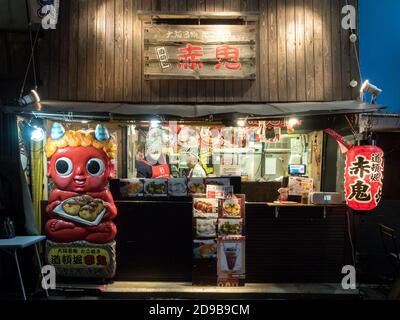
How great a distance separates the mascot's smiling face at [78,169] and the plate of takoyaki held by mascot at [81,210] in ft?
0.80

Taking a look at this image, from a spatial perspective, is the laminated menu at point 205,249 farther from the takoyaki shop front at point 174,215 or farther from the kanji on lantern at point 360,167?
the kanji on lantern at point 360,167

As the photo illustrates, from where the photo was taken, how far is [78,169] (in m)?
8.98

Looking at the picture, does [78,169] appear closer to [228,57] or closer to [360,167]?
[228,57]

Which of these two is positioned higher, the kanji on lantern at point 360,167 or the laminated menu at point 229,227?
the kanji on lantern at point 360,167

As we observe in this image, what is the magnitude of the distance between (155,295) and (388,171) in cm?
662

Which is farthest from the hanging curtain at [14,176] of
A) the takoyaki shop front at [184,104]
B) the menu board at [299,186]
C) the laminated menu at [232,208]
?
the menu board at [299,186]

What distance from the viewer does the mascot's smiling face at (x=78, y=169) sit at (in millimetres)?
8961

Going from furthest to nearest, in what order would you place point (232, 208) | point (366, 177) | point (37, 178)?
point (37, 178) < point (232, 208) < point (366, 177)

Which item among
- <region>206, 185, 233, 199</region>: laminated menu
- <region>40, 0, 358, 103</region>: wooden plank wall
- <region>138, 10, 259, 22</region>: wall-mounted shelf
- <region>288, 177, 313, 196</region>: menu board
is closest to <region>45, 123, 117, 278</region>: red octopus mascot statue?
<region>40, 0, 358, 103</region>: wooden plank wall

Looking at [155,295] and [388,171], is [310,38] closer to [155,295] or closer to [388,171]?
[388,171]

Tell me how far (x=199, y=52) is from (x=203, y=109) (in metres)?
1.59

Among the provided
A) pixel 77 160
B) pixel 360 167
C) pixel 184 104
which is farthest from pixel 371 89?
pixel 77 160

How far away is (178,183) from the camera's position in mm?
9648

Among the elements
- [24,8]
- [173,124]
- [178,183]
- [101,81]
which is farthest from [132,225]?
[24,8]
